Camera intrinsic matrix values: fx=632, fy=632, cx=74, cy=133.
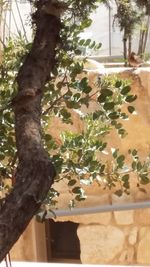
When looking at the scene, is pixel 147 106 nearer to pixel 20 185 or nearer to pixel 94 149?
pixel 94 149

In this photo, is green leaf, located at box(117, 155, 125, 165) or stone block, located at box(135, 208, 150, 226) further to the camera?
stone block, located at box(135, 208, 150, 226)

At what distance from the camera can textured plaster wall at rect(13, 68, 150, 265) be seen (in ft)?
12.0

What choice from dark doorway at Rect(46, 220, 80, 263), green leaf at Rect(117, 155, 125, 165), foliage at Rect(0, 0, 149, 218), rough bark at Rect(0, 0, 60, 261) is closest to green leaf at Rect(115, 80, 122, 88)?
foliage at Rect(0, 0, 149, 218)

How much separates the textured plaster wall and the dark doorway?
0.72 ft

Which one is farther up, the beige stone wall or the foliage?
the foliage

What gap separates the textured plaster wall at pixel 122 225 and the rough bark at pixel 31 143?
9.32ft

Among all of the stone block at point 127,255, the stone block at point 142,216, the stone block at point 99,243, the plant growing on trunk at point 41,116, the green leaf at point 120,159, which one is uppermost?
the plant growing on trunk at point 41,116

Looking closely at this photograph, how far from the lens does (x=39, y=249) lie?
3.88 m

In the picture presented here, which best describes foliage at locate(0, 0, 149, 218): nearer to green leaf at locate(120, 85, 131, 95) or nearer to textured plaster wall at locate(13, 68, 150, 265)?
green leaf at locate(120, 85, 131, 95)

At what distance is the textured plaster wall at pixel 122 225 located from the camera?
3.65m

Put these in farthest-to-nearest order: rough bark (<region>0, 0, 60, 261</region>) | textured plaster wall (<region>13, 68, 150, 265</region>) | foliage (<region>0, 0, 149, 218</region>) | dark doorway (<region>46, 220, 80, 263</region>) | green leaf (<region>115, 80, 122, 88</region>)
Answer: dark doorway (<region>46, 220, 80, 263</region>), textured plaster wall (<region>13, 68, 150, 265</region>), green leaf (<region>115, 80, 122, 88</region>), foliage (<region>0, 0, 149, 218</region>), rough bark (<region>0, 0, 60, 261</region>)

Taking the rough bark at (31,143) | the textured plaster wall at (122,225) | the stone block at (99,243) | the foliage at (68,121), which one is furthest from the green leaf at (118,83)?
the stone block at (99,243)

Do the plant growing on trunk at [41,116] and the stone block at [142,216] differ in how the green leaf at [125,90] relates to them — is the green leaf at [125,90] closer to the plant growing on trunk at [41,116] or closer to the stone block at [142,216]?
the plant growing on trunk at [41,116]

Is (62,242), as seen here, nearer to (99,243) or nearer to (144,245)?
(99,243)
